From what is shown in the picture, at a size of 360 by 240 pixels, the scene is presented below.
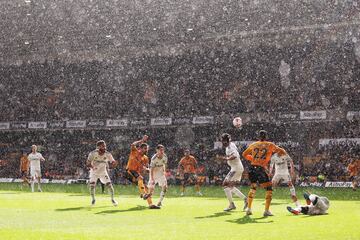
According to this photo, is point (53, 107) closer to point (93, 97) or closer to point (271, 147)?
point (93, 97)

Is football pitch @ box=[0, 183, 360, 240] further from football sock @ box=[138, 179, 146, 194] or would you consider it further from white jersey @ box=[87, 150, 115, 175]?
football sock @ box=[138, 179, 146, 194]

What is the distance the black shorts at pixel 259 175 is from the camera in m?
15.8

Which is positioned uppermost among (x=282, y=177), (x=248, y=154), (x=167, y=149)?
(x=248, y=154)

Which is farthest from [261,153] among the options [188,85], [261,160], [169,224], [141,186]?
[188,85]

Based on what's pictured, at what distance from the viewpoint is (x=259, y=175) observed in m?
15.8

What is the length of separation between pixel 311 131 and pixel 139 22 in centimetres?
1407

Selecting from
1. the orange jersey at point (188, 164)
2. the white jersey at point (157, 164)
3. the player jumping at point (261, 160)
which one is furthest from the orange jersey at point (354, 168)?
the player jumping at point (261, 160)

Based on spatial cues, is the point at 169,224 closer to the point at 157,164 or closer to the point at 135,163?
the point at 157,164

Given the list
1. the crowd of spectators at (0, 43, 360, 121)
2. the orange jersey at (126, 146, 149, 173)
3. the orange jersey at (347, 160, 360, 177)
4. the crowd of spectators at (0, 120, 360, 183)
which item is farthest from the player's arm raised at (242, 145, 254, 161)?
the crowd of spectators at (0, 43, 360, 121)

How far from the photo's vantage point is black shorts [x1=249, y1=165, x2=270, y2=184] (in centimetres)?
1582

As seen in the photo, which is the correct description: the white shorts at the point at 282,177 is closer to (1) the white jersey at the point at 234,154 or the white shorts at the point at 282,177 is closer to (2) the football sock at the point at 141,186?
(1) the white jersey at the point at 234,154

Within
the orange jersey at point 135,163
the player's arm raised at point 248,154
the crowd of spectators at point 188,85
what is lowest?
the orange jersey at point 135,163

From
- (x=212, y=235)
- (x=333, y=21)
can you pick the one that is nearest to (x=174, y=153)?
(x=333, y=21)

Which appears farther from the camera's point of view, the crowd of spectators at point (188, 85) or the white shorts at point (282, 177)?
the crowd of spectators at point (188, 85)
